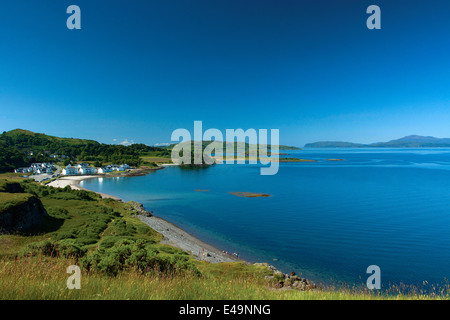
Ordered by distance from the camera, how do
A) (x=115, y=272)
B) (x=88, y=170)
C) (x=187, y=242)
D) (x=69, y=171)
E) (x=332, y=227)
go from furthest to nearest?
(x=88, y=170)
(x=69, y=171)
(x=332, y=227)
(x=187, y=242)
(x=115, y=272)

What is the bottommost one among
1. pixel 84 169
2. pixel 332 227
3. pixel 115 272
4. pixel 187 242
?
pixel 332 227

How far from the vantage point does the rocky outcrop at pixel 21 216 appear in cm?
2758

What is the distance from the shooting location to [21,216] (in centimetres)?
2953

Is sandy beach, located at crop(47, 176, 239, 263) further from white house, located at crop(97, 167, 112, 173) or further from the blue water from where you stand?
white house, located at crop(97, 167, 112, 173)

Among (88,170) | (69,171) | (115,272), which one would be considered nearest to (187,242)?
(115,272)

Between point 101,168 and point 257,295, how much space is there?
15854 cm

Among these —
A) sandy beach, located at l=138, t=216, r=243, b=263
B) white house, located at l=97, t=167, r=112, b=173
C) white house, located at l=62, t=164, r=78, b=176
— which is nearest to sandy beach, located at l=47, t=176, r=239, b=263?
sandy beach, located at l=138, t=216, r=243, b=263

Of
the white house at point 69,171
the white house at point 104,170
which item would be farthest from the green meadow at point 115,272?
the white house at point 104,170

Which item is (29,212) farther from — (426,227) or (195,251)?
(426,227)

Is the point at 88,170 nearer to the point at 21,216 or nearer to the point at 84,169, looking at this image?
the point at 84,169

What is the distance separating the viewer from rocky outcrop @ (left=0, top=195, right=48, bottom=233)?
1086 inches
